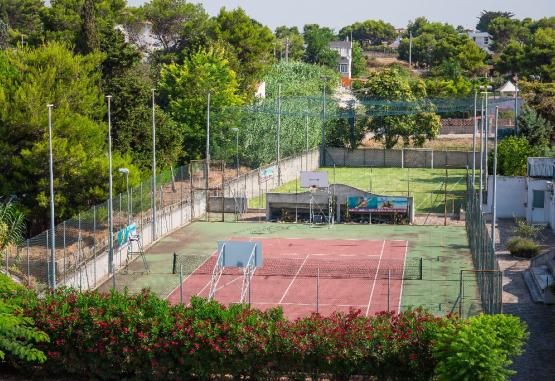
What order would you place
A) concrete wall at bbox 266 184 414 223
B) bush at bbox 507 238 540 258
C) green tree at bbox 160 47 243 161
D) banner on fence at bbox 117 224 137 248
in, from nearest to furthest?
banner on fence at bbox 117 224 137 248
bush at bbox 507 238 540 258
concrete wall at bbox 266 184 414 223
green tree at bbox 160 47 243 161

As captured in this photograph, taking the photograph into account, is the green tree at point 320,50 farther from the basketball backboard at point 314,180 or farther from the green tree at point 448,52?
the basketball backboard at point 314,180

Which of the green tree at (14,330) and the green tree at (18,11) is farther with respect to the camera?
the green tree at (18,11)

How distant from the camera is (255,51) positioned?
309 feet

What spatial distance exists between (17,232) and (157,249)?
7576 millimetres

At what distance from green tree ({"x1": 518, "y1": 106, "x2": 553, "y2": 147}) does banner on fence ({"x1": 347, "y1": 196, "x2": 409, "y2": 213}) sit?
45.2 ft

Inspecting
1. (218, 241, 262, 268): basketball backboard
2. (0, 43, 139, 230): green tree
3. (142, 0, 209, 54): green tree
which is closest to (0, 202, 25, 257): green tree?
(0, 43, 139, 230): green tree

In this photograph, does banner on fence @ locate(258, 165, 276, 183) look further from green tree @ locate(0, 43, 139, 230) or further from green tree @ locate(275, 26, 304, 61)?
green tree @ locate(275, 26, 304, 61)

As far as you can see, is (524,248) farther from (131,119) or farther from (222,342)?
(131,119)

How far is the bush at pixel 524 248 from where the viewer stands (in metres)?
42.4

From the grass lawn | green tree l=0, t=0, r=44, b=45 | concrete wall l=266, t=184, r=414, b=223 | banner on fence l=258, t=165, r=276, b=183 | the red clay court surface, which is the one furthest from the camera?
green tree l=0, t=0, r=44, b=45

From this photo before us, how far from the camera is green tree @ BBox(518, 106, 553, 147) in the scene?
2479 inches

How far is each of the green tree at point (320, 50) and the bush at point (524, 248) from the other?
93477mm

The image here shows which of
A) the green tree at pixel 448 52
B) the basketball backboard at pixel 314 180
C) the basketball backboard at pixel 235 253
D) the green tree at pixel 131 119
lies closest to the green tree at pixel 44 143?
the green tree at pixel 131 119

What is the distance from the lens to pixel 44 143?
4275 cm
